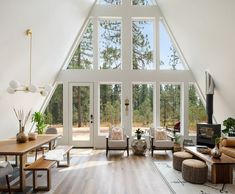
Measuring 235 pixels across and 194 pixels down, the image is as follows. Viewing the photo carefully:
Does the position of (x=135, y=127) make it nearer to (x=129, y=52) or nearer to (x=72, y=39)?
(x=129, y=52)

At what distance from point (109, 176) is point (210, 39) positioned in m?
3.92

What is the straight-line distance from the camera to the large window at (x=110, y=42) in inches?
326

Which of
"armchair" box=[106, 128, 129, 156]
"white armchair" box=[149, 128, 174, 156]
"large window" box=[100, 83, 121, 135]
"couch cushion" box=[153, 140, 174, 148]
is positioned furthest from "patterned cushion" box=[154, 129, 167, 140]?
"large window" box=[100, 83, 121, 135]

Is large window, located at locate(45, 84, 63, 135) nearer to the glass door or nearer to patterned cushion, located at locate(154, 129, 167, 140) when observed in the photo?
the glass door

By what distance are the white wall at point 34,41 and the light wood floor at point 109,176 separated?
6.60ft

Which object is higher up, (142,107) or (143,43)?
(143,43)

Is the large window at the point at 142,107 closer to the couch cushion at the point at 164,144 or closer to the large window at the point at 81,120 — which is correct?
the couch cushion at the point at 164,144

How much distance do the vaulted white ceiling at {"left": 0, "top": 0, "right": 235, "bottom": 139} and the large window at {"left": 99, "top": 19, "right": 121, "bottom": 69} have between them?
2.60 ft

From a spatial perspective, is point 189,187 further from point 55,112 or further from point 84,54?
point 84,54

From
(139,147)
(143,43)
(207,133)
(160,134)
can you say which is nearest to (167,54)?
(143,43)

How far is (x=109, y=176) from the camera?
16.3ft

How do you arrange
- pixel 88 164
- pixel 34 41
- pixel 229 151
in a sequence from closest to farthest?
1. pixel 34 41
2. pixel 229 151
3. pixel 88 164

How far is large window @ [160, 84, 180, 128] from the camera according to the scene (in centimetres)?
830

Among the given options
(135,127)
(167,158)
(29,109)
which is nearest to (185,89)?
(135,127)
